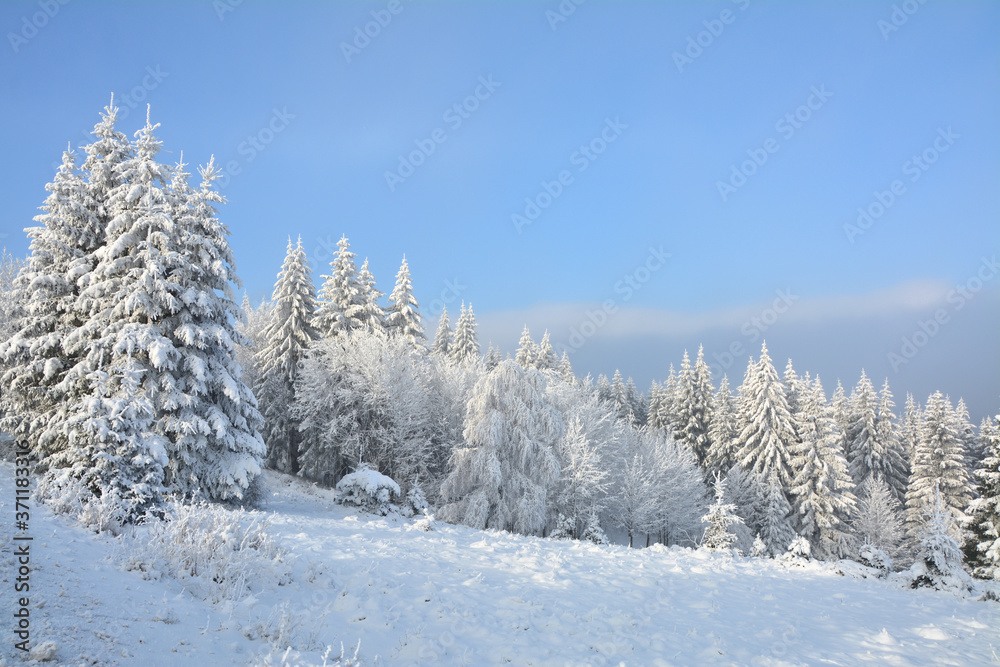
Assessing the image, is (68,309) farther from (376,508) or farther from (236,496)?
(376,508)

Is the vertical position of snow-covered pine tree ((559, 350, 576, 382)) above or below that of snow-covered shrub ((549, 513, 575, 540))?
above

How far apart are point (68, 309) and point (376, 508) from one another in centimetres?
1265

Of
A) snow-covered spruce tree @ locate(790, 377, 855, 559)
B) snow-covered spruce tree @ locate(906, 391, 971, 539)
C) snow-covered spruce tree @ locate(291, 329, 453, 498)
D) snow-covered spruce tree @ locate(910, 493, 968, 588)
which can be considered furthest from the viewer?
snow-covered spruce tree @ locate(906, 391, 971, 539)

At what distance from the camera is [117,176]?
18.3 meters

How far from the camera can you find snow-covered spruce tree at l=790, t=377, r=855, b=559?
33.5 m

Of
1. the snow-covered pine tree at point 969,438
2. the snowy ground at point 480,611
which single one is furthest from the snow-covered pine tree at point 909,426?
the snowy ground at point 480,611

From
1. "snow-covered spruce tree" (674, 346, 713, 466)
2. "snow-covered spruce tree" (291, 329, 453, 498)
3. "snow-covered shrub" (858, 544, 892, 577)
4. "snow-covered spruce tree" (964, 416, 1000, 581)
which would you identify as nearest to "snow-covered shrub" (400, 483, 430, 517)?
"snow-covered spruce tree" (291, 329, 453, 498)

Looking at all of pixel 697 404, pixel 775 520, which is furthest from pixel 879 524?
pixel 697 404

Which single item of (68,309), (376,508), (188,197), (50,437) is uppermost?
(188,197)

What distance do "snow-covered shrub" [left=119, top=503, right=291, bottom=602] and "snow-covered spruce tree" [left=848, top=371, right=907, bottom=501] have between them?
165ft

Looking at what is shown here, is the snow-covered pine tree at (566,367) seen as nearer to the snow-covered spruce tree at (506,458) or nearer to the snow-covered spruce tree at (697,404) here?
the snow-covered spruce tree at (697,404)

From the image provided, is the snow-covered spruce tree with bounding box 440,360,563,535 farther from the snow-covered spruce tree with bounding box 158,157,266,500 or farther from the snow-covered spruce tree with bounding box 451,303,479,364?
the snow-covered spruce tree with bounding box 451,303,479,364

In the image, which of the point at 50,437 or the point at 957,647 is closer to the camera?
the point at 957,647

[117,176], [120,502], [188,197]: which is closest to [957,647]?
[120,502]
